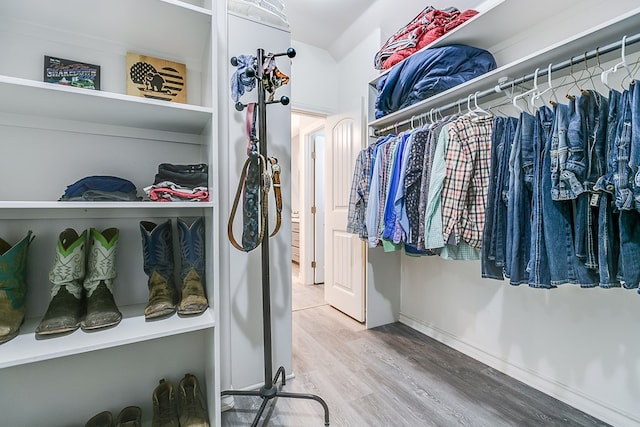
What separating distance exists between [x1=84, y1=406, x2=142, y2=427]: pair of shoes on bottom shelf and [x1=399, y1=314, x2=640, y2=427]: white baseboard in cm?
188

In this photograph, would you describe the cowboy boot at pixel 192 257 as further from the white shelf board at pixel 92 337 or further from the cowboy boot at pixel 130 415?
the cowboy boot at pixel 130 415

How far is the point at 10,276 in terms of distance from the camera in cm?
92

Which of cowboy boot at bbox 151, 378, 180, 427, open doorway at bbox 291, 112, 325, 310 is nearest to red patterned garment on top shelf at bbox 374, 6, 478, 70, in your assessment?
open doorway at bbox 291, 112, 325, 310

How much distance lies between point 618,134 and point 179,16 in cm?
154

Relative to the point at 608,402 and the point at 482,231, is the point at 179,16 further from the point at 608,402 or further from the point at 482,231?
the point at 608,402

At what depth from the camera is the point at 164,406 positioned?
3.83 ft

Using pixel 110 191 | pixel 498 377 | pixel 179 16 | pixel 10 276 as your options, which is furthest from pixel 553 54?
pixel 10 276

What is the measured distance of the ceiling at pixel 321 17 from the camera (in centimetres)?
224

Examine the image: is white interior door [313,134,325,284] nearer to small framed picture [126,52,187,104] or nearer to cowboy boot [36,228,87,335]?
small framed picture [126,52,187,104]

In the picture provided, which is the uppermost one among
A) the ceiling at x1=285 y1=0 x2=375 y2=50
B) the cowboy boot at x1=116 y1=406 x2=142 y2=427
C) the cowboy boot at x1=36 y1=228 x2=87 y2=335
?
the ceiling at x1=285 y1=0 x2=375 y2=50

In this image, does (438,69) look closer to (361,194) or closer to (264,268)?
(361,194)

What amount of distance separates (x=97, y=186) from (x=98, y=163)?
0.22 m

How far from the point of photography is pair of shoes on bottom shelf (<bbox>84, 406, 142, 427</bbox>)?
1.09m

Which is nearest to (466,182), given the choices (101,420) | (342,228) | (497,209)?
(497,209)
